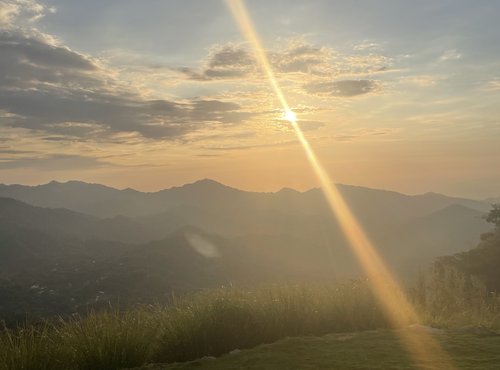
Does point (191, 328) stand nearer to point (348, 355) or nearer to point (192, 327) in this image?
point (192, 327)

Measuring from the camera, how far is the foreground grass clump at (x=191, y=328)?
5.68m

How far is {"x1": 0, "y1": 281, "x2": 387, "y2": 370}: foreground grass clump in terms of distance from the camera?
18.6ft

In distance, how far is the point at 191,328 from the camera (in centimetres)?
666

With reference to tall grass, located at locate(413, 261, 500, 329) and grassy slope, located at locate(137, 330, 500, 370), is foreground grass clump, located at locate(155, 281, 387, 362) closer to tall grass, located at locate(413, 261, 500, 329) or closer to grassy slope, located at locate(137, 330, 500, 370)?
grassy slope, located at locate(137, 330, 500, 370)

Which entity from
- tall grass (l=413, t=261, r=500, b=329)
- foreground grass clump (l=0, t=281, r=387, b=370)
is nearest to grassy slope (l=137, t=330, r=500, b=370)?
foreground grass clump (l=0, t=281, r=387, b=370)

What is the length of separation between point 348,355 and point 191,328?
7.86ft

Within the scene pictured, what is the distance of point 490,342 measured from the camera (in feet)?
19.6

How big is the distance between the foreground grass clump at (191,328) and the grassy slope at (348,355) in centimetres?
74

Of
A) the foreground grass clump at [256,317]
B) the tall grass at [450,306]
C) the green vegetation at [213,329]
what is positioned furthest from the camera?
the tall grass at [450,306]

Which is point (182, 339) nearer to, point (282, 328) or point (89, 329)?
point (89, 329)

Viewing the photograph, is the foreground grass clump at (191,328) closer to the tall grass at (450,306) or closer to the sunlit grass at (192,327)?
the sunlit grass at (192,327)

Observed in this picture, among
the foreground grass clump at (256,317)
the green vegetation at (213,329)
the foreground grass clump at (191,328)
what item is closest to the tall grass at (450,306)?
the green vegetation at (213,329)

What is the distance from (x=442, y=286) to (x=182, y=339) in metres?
8.48

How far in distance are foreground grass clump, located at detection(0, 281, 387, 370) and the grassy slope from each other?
2.43 ft
